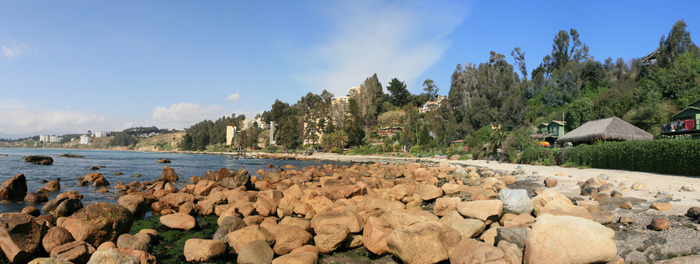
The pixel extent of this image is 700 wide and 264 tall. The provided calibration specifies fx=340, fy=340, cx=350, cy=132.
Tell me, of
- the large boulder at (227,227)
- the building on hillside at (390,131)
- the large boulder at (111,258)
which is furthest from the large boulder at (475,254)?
the building on hillside at (390,131)

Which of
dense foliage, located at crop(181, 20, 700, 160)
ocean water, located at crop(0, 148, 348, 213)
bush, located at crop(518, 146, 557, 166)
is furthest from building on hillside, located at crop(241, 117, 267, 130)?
bush, located at crop(518, 146, 557, 166)

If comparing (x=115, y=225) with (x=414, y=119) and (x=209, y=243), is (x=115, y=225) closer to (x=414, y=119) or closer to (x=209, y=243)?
(x=209, y=243)

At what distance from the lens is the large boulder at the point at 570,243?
17.0ft

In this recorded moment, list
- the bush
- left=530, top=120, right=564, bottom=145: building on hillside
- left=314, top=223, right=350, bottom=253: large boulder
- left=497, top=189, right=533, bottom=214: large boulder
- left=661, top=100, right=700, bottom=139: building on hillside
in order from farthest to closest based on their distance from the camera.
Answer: left=530, top=120, right=564, bottom=145: building on hillside → the bush → left=661, top=100, right=700, bottom=139: building on hillside → left=497, top=189, right=533, bottom=214: large boulder → left=314, top=223, right=350, bottom=253: large boulder

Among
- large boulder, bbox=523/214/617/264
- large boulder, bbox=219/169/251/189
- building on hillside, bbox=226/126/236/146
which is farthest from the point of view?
building on hillside, bbox=226/126/236/146

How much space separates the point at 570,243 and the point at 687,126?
3132cm

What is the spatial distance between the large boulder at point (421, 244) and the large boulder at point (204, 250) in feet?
11.4

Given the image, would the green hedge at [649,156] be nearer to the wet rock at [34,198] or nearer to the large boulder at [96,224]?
the large boulder at [96,224]

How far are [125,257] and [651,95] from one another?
52.7 metres

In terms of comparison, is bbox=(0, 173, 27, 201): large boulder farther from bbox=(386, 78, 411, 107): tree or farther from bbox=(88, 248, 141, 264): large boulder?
bbox=(386, 78, 411, 107): tree

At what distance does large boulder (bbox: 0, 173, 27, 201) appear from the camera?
512 inches

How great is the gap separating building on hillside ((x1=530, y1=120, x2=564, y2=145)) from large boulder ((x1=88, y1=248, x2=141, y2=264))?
5086 cm

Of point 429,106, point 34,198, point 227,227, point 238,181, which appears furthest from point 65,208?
point 429,106

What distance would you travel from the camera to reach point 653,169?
53.4 ft
